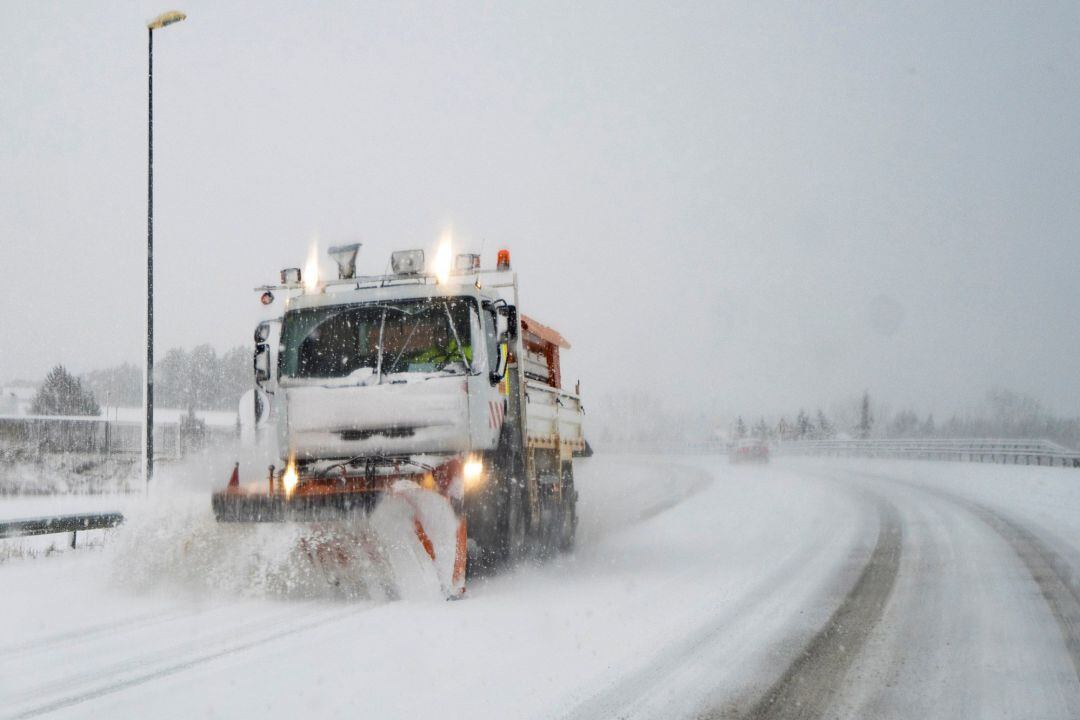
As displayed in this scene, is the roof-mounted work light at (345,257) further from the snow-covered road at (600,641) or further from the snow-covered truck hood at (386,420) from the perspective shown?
the snow-covered road at (600,641)

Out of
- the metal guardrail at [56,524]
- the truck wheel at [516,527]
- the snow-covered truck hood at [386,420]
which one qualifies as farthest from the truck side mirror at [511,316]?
the metal guardrail at [56,524]

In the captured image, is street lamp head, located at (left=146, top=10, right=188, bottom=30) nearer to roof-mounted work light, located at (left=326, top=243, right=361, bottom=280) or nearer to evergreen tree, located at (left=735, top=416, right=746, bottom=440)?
roof-mounted work light, located at (left=326, top=243, right=361, bottom=280)

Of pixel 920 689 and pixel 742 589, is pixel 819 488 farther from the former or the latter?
pixel 920 689

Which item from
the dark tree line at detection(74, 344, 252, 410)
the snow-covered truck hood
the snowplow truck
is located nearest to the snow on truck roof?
the snowplow truck

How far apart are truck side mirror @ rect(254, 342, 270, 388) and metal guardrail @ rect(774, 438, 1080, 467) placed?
78.1 feet

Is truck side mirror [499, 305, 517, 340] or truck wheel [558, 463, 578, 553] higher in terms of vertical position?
truck side mirror [499, 305, 517, 340]

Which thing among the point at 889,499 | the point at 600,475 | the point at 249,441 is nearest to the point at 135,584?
the point at 249,441

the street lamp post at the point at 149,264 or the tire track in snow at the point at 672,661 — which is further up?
the street lamp post at the point at 149,264

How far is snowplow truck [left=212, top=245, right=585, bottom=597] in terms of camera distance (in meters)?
7.30

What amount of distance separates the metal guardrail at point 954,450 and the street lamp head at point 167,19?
78.9 feet

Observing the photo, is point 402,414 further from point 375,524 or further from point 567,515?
point 567,515

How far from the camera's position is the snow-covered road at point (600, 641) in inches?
179

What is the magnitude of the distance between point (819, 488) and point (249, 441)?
58.5 feet

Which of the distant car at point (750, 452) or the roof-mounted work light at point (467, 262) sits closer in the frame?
the roof-mounted work light at point (467, 262)
